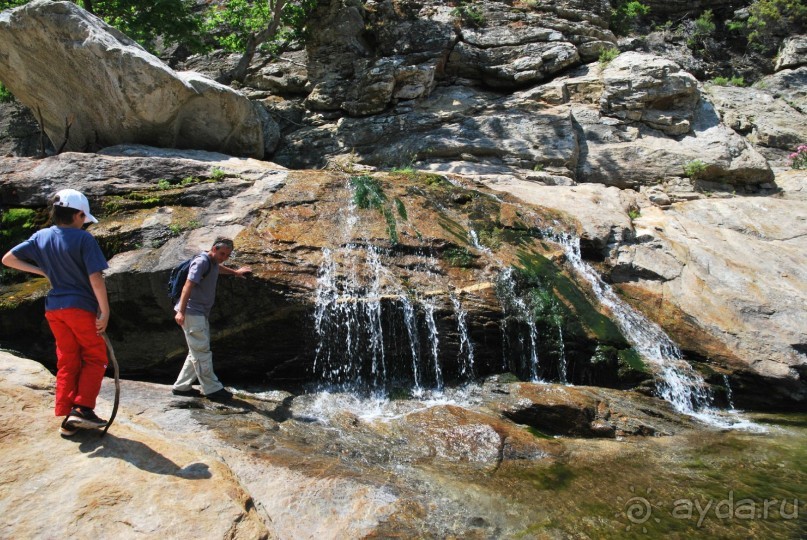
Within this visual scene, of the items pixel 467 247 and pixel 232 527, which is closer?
pixel 232 527

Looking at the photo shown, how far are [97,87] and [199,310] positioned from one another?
7885mm

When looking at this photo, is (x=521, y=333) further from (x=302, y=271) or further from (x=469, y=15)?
(x=469, y=15)

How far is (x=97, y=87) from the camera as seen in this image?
1130cm

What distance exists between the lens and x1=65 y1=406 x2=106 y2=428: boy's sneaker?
407 cm

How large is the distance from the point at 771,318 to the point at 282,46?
1580 centimetres

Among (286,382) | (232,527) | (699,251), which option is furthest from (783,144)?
(232,527)

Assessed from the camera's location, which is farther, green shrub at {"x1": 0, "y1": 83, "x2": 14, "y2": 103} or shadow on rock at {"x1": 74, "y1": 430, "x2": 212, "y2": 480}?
green shrub at {"x1": 0, "y1": 83, "x2": 14, "y2": 103}

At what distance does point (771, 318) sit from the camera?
918cm

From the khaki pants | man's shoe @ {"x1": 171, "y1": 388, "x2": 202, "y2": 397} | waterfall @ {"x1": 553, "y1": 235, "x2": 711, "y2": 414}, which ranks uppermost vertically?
the khaki pants

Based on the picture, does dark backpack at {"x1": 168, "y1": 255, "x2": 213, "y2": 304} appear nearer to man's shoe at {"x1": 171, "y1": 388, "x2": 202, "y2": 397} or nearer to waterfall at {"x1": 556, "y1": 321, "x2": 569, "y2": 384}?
man's shoe at {"x1": 171, "y1": 388, "x2": 202, "y2": 397}

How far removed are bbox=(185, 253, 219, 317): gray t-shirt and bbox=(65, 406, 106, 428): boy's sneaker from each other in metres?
2.01

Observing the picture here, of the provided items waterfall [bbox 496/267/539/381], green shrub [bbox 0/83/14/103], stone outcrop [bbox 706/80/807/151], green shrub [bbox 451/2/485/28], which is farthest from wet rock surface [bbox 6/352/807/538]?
green shrub [bbox 0/83/14/103]

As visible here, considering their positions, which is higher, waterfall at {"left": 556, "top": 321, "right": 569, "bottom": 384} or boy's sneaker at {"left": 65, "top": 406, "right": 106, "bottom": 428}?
boy's sneaker at {"left": 65, "top": 406, "right": 106, "bottom": 428}

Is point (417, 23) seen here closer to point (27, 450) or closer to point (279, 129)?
point (279, 129)
